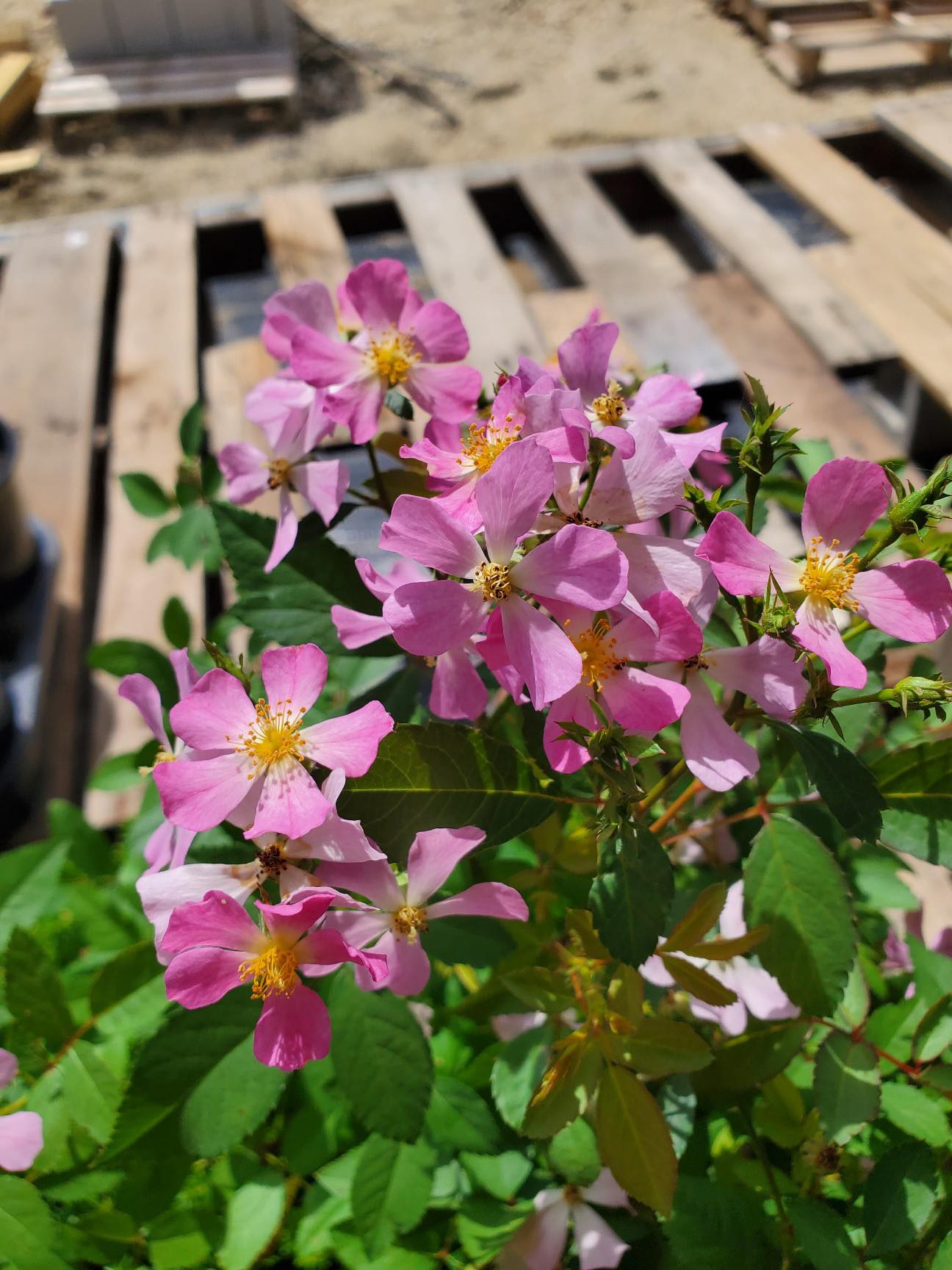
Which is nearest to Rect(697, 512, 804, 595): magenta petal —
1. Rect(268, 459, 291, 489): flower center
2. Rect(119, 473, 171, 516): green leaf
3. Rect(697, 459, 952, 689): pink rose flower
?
Rect(697, 459, 952, 689): pink rose flower

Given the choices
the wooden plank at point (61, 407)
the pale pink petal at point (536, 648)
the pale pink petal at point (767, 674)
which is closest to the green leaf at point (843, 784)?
the pale pink petal at point (767, 674)

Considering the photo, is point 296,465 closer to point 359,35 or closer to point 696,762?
point 696,762

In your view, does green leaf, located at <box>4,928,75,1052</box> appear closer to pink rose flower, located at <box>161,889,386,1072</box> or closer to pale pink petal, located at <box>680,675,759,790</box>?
pink rose flower, located at <box>161,889,386,1072</box>

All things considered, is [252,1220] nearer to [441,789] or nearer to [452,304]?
[441,789]

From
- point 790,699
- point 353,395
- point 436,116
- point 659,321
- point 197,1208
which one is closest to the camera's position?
point 790,699

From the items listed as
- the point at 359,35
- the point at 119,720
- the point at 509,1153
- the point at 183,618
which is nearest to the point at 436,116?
the point at 359,35
